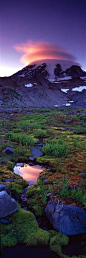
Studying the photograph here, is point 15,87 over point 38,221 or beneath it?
over

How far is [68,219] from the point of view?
5.17 meters

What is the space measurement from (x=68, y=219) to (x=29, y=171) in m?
4.06

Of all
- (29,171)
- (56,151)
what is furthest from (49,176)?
(56,151)

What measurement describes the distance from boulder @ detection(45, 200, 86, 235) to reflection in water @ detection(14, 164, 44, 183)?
2.68 meters

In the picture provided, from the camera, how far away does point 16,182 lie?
7477 millimetres

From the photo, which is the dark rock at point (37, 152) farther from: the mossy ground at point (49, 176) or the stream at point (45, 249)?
the stream at point (45, 249)

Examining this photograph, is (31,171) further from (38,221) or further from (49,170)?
(38,221)

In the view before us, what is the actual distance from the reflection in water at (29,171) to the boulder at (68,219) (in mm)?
2677

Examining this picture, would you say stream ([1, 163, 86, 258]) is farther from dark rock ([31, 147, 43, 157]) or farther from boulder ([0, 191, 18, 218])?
dark rock ([31, 147, 43, 157])

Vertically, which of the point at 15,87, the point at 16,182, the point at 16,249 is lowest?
the point at 16,249

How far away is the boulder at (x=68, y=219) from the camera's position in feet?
16.8

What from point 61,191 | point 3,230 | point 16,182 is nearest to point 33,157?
point 16,182

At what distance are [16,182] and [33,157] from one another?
10.3 feet

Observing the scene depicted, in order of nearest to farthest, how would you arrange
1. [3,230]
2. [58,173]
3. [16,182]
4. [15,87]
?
[3,230] < [16,182] < [58,173] < [15,87]
